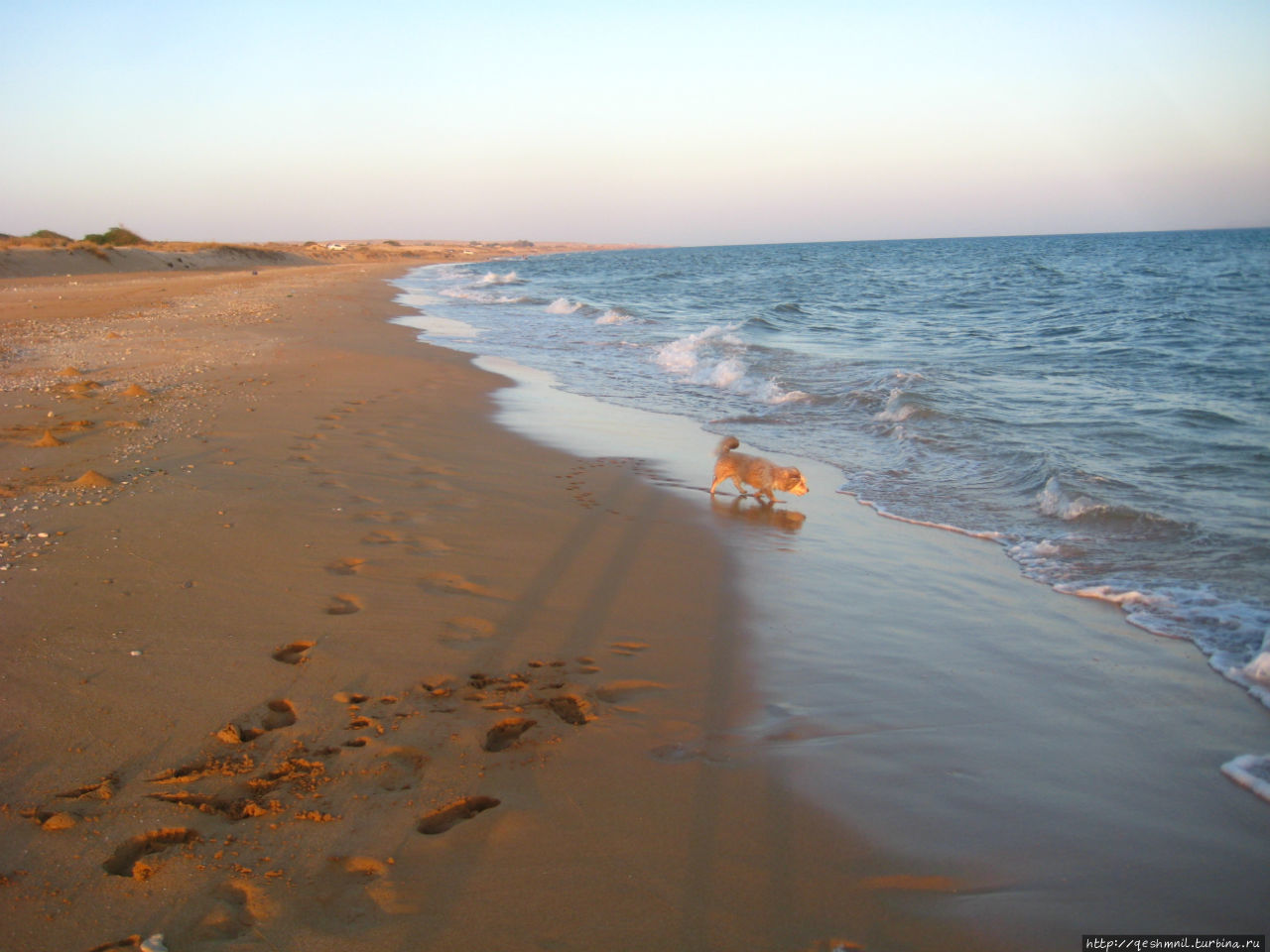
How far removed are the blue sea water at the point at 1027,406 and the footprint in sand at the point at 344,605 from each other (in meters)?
3.94

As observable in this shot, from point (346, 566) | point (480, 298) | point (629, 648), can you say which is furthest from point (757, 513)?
point (480, 298)

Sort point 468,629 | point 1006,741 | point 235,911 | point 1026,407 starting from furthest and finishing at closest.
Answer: point 1026,407
point 468,629
point 1006,741
point 235,911

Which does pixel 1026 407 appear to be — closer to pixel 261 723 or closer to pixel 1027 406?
pixel 1027 406

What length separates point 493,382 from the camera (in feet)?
34.1

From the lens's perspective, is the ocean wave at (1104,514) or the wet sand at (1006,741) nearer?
the wet sand at (1006,741)

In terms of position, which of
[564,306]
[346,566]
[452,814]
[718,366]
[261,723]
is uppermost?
[564,306]

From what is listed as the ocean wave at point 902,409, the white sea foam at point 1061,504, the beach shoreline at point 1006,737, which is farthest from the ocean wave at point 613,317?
the beach shoreline at point 1006,737

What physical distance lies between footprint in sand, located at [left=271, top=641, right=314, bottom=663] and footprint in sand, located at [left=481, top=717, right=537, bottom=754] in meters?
0.87

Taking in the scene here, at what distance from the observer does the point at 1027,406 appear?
9875 millimetres

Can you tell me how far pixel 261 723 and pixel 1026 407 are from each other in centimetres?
964

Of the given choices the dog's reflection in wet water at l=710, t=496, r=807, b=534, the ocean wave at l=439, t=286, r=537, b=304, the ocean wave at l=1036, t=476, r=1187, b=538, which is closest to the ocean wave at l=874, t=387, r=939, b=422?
the ocean wave at l=1036, t=476, r=1187, b=538

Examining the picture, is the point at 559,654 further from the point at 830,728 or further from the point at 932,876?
the point at 932,876

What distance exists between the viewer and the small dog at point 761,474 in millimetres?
6125

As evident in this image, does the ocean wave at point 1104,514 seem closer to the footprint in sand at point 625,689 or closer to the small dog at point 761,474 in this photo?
the small dog at point 761,474
